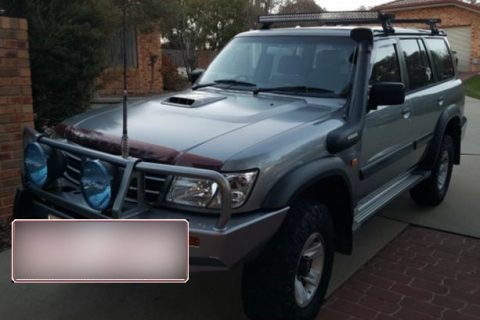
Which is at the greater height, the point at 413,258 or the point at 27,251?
the point at 27,251

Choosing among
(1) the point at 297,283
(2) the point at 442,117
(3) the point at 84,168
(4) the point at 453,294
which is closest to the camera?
(3) the point at 84,168

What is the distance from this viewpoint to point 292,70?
4035 mm

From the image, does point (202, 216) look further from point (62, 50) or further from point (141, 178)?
point (62, 50)

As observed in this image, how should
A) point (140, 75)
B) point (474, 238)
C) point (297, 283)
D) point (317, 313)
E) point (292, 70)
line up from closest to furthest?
point (297, 283), point (317, 313), point (292, 70), point (474, 238), point (140, 75)

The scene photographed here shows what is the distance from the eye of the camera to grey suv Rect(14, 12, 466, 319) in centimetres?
264

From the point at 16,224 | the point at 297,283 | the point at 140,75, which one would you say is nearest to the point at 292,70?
the point at 297,283

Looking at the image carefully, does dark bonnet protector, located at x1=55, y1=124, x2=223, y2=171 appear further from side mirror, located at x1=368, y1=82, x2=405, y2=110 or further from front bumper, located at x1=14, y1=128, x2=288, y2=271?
side mirror, located at x1=368, y1=82, x2=405, y2=110

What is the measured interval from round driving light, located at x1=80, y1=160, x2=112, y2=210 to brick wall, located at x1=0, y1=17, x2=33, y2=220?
216cm

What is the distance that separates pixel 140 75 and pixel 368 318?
1384 centimetres

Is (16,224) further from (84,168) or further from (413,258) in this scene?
(413,258)

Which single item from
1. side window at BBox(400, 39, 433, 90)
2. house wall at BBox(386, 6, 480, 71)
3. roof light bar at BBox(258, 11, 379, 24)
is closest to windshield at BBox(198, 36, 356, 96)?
roof light bar at BBox(258, 11, 379, 24)

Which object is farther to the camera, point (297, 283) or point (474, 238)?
point (474, 238)

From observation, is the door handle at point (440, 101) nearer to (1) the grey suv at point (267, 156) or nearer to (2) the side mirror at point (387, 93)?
(1) the grey suv at point (267, 156)

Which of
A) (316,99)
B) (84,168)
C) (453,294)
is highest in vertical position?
(316,99)
